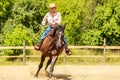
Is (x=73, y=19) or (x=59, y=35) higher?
(x=59, y=35)

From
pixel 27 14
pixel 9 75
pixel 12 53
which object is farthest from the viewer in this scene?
pixel 27 14

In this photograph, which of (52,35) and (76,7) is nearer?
(52,35)

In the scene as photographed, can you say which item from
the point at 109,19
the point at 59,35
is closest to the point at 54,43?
the point at 59,35

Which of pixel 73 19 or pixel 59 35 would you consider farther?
pixel 73 19

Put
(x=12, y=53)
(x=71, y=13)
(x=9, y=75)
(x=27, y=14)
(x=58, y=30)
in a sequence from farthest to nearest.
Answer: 1. (x=27, y=14)
2. (x=71, y=13)
3. (x=12, y=53)
4. (x=9, y=75)
5. (x=58, y=30)

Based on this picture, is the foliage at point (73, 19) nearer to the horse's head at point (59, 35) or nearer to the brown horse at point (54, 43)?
the brown horse at point (54, 43)

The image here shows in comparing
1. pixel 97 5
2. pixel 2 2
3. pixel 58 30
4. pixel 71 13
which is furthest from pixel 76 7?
pixel 58 30

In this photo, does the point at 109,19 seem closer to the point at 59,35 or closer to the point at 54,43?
the point at 54,43

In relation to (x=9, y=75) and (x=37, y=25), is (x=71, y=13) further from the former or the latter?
(x=9, y=75)

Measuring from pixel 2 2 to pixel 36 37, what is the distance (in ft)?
13.9

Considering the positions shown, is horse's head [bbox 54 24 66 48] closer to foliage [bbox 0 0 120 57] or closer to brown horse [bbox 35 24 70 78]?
brown horse [bbox 35 24 70 78]

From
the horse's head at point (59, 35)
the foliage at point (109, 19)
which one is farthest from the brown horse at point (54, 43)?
the foliage at point (109, 19)

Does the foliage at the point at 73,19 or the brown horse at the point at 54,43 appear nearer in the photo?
the brown horse at the point at 54,43

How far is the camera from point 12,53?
2266 cm
